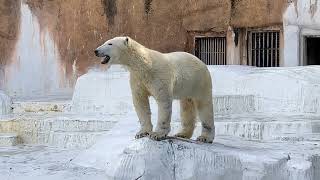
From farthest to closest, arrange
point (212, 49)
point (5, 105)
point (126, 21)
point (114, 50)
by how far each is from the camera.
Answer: point (126, 21) < point (212, 49) < point (5, 105) < point (114, 50)

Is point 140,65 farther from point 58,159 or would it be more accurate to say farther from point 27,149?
point 27,149

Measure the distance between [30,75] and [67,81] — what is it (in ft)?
4.08

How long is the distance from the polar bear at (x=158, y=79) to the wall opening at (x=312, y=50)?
8.92 meters

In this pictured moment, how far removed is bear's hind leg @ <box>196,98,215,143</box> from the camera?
248 inches

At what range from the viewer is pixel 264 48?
15086 millimetres

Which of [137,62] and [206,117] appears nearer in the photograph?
[137,62]

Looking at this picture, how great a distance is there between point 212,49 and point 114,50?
1064 cm

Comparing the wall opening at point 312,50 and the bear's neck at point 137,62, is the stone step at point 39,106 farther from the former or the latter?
the bear's neck at point 137,62

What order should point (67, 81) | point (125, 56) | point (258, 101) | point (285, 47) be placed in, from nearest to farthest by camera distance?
point (125, 56)
point (258, 101)
point (285, 47)
point (67, 81)

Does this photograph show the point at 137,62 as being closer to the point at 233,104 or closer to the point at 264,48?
the point at 233,104

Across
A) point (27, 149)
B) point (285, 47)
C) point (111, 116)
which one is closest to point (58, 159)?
point (27, 149)

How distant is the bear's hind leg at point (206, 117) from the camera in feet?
20.6

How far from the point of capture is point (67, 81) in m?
16.8

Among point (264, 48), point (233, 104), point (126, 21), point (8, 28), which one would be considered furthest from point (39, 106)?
point (264, 48)
